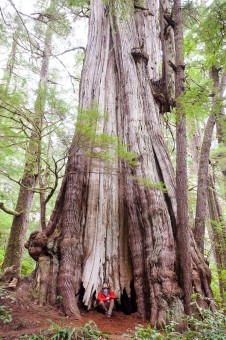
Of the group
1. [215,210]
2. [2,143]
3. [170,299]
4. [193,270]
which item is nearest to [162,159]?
[193,270]

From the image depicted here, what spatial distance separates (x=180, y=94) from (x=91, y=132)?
1.51 meters

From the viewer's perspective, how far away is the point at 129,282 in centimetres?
445

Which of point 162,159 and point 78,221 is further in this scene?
point 162,159

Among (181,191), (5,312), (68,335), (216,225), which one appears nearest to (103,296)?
(5,312)

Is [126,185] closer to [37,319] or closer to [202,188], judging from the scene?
[202,188]

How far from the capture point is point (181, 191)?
3916 millimetres

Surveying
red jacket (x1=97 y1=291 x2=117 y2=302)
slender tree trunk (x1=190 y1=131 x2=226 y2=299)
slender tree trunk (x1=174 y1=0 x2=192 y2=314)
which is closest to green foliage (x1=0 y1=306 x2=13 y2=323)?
red jacket (x1=97 y1=291 x2=117 y2=302)

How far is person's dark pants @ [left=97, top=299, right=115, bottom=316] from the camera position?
13.2ft

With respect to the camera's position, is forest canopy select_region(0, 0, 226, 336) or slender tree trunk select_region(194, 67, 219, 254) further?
slender tree trunk select_region(194, 67, 219, 254)

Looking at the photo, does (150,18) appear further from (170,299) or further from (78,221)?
(170,299)

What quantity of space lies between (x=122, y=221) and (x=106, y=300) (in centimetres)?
137

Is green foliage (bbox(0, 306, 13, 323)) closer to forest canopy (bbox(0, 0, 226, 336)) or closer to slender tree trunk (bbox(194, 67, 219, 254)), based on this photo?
forest canopy (bbox(0, 0, 226, 336))

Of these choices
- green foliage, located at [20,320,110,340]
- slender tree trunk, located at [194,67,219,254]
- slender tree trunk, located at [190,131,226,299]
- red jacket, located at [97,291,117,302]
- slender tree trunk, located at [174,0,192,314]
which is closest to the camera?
green foliage, located at [20,320,110,340]

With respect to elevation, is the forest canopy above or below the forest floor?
above
